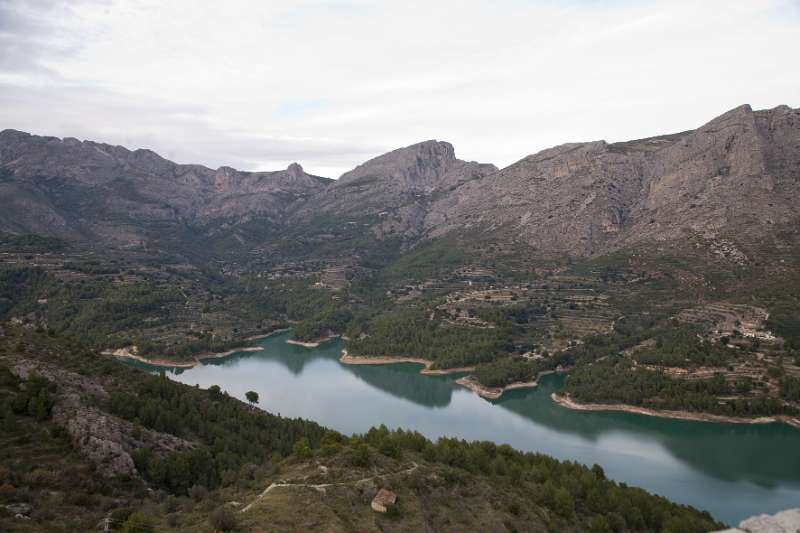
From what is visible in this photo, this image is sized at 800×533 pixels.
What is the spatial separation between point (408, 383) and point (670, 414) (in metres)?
32.1

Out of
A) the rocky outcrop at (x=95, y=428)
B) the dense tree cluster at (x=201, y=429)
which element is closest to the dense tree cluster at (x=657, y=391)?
the dense tree cluster at (x=201, y=429)

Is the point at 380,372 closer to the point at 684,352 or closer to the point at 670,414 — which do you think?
the point at 670,414

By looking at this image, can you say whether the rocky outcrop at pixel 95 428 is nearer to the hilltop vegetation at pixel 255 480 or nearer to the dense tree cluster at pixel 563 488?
the hilltop vegetation at pixel 255 480

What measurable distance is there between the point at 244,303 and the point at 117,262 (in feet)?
97.9

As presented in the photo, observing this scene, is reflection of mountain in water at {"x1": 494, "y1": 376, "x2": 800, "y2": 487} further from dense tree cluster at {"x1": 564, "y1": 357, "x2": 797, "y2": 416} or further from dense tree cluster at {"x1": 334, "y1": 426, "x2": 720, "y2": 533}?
dense tree cluster at {"x1": 334, "y1": 426, "x2": 720, "y2": 533}

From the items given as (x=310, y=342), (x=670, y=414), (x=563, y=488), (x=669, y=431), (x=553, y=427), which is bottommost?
(x=553, y=427)

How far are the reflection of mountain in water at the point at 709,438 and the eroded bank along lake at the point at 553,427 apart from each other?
88mm

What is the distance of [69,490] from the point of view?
77.2 feet

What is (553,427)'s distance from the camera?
5834 cm

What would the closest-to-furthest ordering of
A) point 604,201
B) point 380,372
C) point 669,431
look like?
1. point 669,431
2. point 380,372
3. point 604,201

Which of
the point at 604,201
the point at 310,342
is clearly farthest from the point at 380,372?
the point at 604,201

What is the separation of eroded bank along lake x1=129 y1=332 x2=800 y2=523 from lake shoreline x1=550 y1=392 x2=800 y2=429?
57 centimetres

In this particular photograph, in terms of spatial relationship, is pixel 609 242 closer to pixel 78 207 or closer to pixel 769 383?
pixel 769 383

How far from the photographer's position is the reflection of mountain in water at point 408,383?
69.9 m
